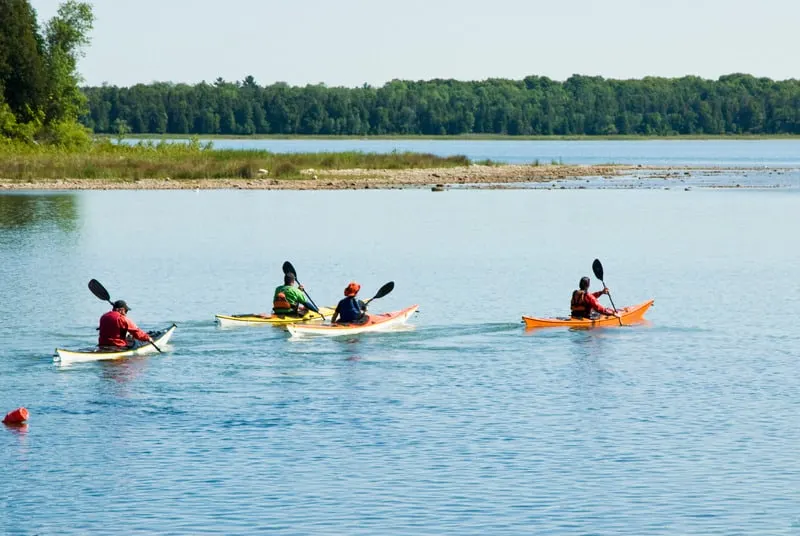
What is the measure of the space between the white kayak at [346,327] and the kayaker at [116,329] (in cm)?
365

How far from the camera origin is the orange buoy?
23.3 meters

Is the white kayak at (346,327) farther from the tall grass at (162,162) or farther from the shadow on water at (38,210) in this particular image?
the tall grass at (162,162)

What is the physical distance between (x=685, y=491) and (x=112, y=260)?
35527mm

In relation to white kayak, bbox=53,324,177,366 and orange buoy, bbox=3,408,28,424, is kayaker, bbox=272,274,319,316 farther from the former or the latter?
orange buoy, bbox=3,408,28,424

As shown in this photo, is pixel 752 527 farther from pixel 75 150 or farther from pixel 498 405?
pixel 75 150

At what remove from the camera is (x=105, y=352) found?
94.7 ft

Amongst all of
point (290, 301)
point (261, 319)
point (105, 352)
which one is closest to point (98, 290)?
point (105, 352)

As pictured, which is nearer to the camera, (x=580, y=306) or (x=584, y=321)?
(x=580, y=306)

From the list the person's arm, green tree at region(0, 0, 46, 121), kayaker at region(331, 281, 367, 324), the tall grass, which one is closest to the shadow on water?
the tall grass

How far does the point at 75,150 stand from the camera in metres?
106

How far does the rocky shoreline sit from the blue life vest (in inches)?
2404

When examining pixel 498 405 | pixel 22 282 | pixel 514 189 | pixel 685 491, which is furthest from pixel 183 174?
pixel 685 491

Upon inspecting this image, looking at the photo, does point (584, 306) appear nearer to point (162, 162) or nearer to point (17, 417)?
point (17, 417)

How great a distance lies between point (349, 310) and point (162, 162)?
68.5m
